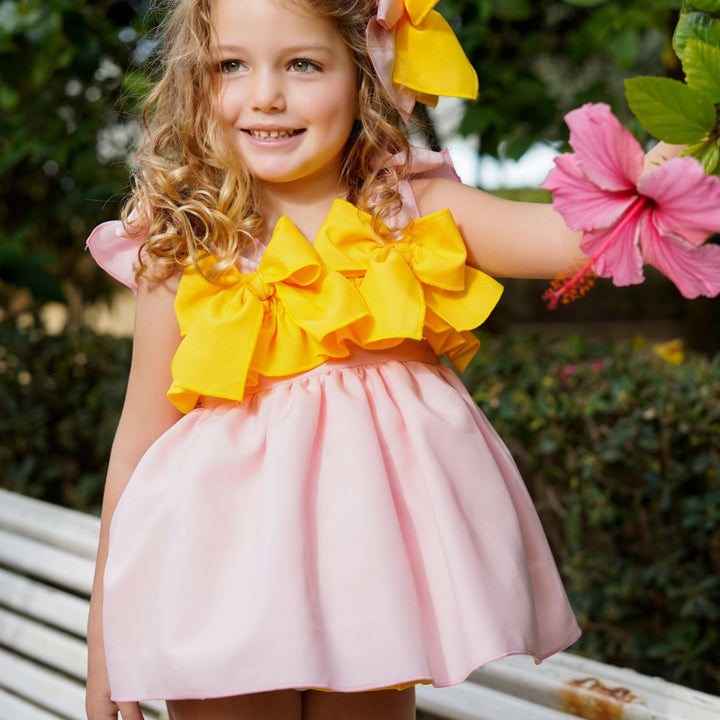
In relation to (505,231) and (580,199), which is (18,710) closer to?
(505,231)

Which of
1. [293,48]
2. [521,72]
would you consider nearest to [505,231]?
[293,48]

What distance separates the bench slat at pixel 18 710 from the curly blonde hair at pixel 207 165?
3.80ft

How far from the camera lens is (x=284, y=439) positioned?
4.12ft

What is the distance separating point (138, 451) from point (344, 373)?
0.31m

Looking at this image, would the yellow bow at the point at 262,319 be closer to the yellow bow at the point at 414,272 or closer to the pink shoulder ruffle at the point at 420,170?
the yellow bow at the point at 414,272

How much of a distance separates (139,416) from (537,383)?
1512 mm

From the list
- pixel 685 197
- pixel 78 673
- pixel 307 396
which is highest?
pixel 685 197

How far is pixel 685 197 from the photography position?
2.72 ft

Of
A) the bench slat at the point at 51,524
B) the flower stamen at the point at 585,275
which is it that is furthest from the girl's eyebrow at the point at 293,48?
the bench slat at the point at 51,524

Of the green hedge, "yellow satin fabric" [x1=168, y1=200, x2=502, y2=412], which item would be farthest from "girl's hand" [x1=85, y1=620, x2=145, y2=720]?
the green hedge

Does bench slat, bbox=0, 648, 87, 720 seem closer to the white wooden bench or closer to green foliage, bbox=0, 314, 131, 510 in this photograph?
the white wooden bench

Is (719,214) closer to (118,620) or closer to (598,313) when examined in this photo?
(118,620)

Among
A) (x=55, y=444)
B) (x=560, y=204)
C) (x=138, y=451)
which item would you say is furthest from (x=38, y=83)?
(x=560, y=204)

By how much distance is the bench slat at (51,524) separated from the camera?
2164 millimetres
